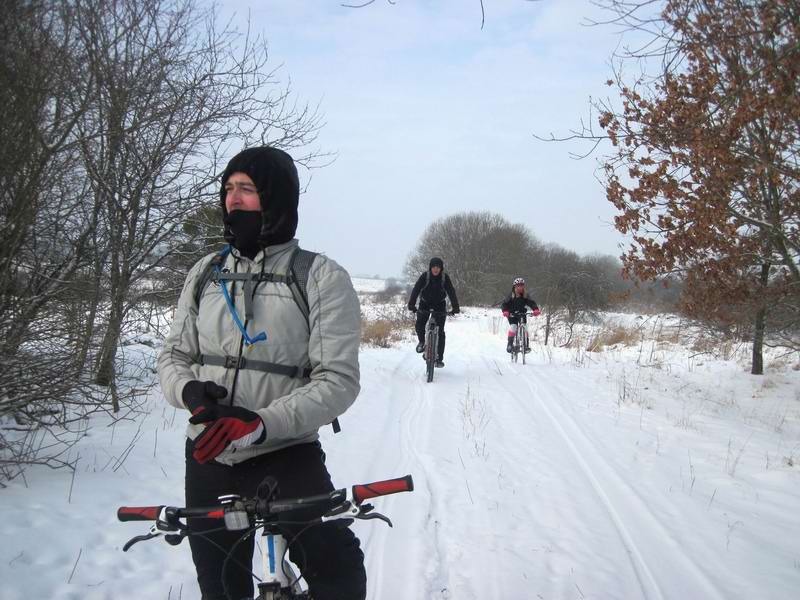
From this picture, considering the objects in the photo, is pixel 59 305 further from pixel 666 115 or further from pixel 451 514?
pixel 666 115

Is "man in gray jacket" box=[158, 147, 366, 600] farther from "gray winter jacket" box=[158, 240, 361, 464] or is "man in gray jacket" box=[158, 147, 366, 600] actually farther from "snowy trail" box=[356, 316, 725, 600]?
"snowy trail" box=[356, 316, 725, 600]

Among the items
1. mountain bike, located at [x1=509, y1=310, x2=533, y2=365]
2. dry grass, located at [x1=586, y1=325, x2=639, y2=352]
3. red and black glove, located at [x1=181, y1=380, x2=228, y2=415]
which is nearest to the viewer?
red and black glove, located at [x1=181, y1=380, x2=228, y2=415]

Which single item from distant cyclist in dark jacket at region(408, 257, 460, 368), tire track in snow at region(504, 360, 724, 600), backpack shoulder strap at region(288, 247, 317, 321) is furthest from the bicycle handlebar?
distant cyclist in dark jacket at region(408, 257, 460, 368)

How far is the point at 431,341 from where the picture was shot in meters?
9.90

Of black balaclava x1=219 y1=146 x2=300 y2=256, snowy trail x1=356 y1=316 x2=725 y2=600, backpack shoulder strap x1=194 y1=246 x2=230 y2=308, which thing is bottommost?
snowy trail x1=356 y1=316 x2=725 y2=600

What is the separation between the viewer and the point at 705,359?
13.0 metres

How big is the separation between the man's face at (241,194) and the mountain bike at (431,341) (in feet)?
25.9

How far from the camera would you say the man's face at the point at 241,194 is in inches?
78.9

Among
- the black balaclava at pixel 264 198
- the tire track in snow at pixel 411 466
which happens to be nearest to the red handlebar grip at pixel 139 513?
the black balaclava at pixel 264 198

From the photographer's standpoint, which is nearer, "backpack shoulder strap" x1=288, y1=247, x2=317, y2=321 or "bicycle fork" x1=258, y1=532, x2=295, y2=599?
"bicycle fork" x1=258, y1=532, x2=295, y2=599

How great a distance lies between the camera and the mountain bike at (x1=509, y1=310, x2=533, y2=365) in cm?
1231

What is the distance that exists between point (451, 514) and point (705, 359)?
37.9 ft

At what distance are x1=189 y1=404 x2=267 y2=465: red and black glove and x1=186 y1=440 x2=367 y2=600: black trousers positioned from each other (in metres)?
0.34

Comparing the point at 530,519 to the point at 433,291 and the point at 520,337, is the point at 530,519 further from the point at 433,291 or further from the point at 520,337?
the point at 520,337
